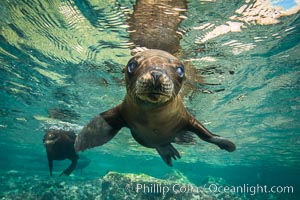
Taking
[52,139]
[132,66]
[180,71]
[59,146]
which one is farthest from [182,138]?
[52,139]

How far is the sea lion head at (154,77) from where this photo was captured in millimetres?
3232

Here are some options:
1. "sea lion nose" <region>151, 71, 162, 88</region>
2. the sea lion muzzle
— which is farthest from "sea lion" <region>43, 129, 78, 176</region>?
"sea lion nose" <region>151, 71, 162, 88</region>

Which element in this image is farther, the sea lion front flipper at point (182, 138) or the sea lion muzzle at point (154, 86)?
the sea lion front flipper at point (182, 138)

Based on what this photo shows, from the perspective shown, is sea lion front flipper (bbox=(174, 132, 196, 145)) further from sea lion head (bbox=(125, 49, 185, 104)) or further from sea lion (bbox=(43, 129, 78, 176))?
sea lion (bbox=(43, 129, 78, 176))

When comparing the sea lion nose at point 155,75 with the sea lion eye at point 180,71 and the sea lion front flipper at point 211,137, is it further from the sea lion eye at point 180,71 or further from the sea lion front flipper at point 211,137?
the sea lion front flipper at point 211,137

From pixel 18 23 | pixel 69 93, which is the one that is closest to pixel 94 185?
pixel 69 93

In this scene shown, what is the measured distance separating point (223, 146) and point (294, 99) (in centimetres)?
1217

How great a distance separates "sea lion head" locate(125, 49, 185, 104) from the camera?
10.6ft

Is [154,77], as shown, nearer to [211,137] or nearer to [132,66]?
[132,66]

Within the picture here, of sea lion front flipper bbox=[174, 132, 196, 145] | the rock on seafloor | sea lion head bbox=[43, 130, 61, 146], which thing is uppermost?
sea lion head bbox=[43, 130, 61, 146]

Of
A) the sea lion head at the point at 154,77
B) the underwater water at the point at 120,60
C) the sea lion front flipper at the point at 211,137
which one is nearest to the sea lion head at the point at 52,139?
the underwater water at the point at 120,60

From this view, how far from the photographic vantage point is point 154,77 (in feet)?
10.5

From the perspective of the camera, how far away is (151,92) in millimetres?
3305

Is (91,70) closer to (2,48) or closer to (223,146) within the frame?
(2,48)
